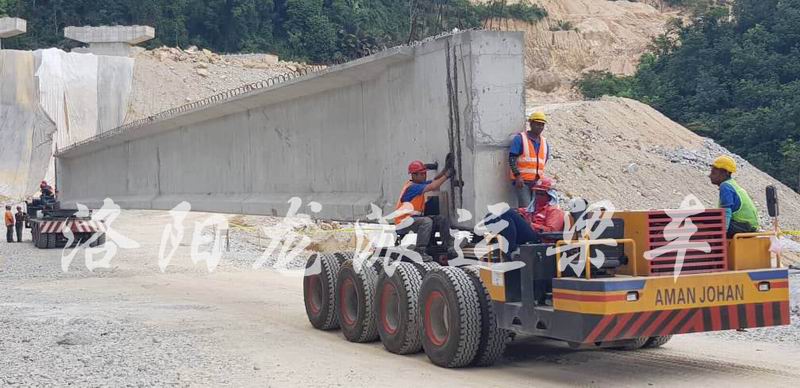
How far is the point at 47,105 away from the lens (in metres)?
→ 50.3

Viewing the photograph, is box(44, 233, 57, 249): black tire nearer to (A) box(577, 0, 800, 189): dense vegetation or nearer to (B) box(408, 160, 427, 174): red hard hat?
(B) box(408, 160, 427, 174): red hard hat

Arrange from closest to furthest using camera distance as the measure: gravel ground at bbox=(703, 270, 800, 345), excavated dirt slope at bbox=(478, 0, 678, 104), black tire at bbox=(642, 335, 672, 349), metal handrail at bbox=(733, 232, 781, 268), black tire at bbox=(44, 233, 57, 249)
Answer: metal handrail at bbox=(733, 232, 781, 268), black tire at bbox=(642, 335, 672, 349), gravel ground at bbox=(703, 270, 800, 345), black tire at bbox=(44, 233, 57, 249), excavated dirt slope at bbox=(478, 0, 678, 104)

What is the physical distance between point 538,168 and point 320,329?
420 cm

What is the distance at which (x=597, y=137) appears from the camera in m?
36.3

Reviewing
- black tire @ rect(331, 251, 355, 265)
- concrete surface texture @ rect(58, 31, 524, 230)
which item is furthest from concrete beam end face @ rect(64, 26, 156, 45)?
black tire @ rect(331, 251, 355, 265)

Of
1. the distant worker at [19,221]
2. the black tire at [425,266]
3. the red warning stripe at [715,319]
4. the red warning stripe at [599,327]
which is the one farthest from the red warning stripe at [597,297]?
the distant worker at [19,221]

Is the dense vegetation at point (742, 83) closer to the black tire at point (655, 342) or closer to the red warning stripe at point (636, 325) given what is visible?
the black tire at point (655, 342)

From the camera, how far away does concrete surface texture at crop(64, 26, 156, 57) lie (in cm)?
5875

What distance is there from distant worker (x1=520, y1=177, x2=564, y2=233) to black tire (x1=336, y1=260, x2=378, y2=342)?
97.5 inches

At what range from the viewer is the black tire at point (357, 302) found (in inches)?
457

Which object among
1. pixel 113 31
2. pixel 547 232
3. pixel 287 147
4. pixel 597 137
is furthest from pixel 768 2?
pixel 547 232

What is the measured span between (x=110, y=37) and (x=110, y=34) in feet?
0.60

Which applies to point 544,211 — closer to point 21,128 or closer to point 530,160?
point 530,160

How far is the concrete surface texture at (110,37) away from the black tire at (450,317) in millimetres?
51564
